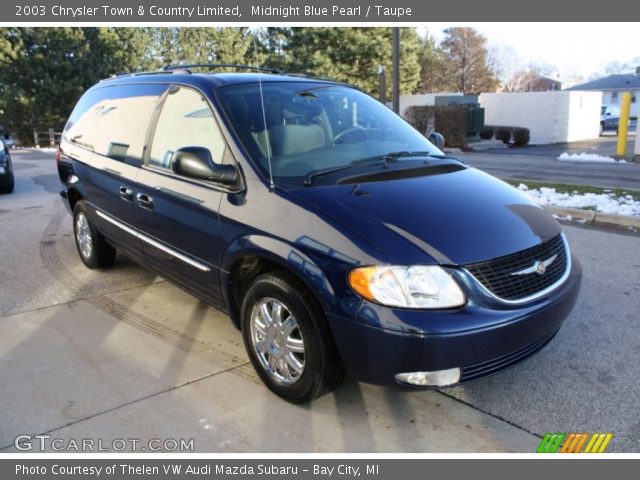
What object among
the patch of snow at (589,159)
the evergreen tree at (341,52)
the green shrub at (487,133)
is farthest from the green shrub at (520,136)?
the evergreen tree at (341,52)

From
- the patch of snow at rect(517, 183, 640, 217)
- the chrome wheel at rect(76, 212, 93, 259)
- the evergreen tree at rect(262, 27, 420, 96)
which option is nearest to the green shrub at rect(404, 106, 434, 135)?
the evergreen tree at rect(262, 27, 420, 96)

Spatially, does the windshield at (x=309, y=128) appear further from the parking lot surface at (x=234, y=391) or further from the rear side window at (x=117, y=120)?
the parking lot surface at (x=234, y=391)

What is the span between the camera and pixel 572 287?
10.1 ft

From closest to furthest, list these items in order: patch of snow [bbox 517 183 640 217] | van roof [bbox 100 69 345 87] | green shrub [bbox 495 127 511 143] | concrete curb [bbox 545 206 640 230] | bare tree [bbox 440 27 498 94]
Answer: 1. van roof [bbox 100 69 345 87]
2. concrete curb [bbox 545 206 640 230]
3. patch of snow [bbox 517 183 640 217]
4. green shrub [bbox 495 127 511 143]
5. bare tree [bbox 440 27 498 94]

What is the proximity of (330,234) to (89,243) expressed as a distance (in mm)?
3627

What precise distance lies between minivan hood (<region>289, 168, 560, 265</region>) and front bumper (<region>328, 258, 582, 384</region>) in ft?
0.86

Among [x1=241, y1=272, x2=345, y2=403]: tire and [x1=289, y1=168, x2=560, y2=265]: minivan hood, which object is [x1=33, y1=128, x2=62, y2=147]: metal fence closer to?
[x1=241, y1=272, x2=345, y2=403]: tire

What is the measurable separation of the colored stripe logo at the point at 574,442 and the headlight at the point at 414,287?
861 mm

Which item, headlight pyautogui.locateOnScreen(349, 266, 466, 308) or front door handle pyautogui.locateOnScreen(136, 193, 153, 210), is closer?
headlight pyautogui.locateOnScreen(349, 266, 466, 308)

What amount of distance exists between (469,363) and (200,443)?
4.58 feet

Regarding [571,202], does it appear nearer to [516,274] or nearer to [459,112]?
[516,274]

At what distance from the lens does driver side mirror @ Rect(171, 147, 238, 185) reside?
3.21 meters

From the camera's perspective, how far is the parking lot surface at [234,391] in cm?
282

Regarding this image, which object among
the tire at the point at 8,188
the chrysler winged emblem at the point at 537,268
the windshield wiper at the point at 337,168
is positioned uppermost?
the windshield wiper at the point at 337,168
